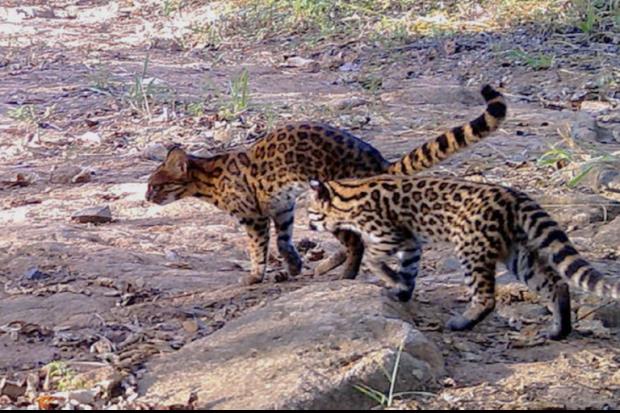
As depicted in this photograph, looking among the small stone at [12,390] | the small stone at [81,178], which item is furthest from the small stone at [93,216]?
the small stone at [12,390]

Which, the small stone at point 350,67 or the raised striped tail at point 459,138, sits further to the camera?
the small stone at point 350,67

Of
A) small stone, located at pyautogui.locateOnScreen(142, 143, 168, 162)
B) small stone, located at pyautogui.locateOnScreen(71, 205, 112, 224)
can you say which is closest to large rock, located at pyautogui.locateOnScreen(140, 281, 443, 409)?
small stone, located at pyautogui.locateOnScreen(71, 205, 112, 224)

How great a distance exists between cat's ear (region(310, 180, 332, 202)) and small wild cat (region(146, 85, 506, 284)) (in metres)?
0.33

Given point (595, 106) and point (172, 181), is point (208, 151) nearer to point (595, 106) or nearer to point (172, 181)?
point (172, 181)

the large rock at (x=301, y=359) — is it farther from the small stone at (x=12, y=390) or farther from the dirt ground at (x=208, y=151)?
the small stone at (x=12, y=390)

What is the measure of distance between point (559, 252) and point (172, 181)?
2754 millimetres

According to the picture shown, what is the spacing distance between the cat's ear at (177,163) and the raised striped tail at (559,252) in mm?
2334

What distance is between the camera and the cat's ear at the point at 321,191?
6.47 meters

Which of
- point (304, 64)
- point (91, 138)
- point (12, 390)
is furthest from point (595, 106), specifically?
point (12, 390)

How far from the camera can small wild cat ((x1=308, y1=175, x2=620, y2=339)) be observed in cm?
550

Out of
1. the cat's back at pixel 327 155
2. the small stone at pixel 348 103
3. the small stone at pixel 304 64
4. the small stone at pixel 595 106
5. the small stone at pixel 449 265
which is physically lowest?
the small stone at pixel 304 64

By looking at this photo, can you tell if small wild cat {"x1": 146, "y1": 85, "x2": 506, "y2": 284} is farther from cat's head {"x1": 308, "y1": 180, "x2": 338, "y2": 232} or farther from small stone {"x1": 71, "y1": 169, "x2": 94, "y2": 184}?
→ small stone {"x1": 71, "y1": 169, "x2": 94, "y2": 184}

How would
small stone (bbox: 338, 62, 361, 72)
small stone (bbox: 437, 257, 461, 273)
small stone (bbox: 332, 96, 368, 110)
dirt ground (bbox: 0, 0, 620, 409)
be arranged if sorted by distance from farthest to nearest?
small stone (bbox: 338, 62, 361, 72), small stone (bbox: 332, 96, 368, 110), small stone (bbox: 437, 257, 461, 273), dirt ground (bbox: 0, 0, 620, 409)

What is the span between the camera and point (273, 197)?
7.00 m
